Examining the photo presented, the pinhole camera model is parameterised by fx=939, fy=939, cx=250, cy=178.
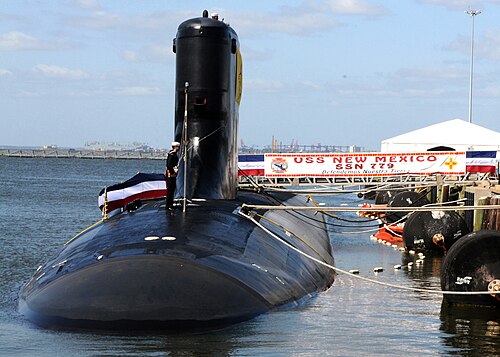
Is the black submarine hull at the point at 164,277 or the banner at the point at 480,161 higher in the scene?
the banner at the point at 480,161

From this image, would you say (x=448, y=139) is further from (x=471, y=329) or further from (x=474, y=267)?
(x=471, y=329)

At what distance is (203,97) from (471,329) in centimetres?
676

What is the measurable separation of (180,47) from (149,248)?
593 centimetres

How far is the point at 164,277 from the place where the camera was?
1267 centimetres

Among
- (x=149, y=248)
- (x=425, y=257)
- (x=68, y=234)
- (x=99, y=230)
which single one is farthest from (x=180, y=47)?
(x=68, y=234)

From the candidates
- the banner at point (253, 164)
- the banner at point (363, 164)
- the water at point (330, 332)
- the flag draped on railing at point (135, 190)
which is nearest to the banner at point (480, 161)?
the banner at point (363, 164)

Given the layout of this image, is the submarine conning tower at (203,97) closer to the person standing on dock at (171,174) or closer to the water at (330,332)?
the person standing on dock at (171,174)

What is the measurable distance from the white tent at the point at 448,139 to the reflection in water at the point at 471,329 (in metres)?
37.0

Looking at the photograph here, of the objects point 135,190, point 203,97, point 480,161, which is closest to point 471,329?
point 203,97

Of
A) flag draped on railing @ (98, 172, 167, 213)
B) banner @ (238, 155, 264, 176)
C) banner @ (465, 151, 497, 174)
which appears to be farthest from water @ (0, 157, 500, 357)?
banner @ (238, 155, 264, 176)

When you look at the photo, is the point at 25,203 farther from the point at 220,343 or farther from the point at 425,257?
the point at 220,343

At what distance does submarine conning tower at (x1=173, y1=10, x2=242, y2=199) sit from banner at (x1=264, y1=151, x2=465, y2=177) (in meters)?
23.0

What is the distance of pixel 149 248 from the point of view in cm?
1356

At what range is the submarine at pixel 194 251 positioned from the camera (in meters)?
12.6
